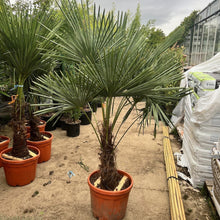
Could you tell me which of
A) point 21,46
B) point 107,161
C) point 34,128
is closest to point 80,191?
point 107,161

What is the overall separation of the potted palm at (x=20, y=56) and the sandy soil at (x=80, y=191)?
0.78 ft

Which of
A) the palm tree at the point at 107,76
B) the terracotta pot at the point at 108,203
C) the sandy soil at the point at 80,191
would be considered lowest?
the sandy soil at the point at 80,191

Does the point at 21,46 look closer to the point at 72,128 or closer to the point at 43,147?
the point at 43,147

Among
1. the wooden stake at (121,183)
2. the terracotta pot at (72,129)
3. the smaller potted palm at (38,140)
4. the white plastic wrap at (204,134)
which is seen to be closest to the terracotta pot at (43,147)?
the smaller potted palm at (38,140)

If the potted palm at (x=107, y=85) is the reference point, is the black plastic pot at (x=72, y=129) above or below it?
below

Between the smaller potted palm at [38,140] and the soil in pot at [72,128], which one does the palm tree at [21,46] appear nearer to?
the smaller potted palm at [38,140]

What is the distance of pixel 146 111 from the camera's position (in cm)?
203

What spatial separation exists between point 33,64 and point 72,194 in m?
1.46

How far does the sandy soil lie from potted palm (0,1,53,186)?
0.24 meters

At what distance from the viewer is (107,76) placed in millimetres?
1517

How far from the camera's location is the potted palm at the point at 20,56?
205 cm

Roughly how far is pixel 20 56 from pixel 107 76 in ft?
3.72

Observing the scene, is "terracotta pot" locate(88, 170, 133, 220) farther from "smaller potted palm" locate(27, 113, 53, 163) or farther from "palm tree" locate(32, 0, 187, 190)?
"smaller potted palm" locate(27, 113, 53, 163)

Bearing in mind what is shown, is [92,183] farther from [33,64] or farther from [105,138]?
[33,64]
